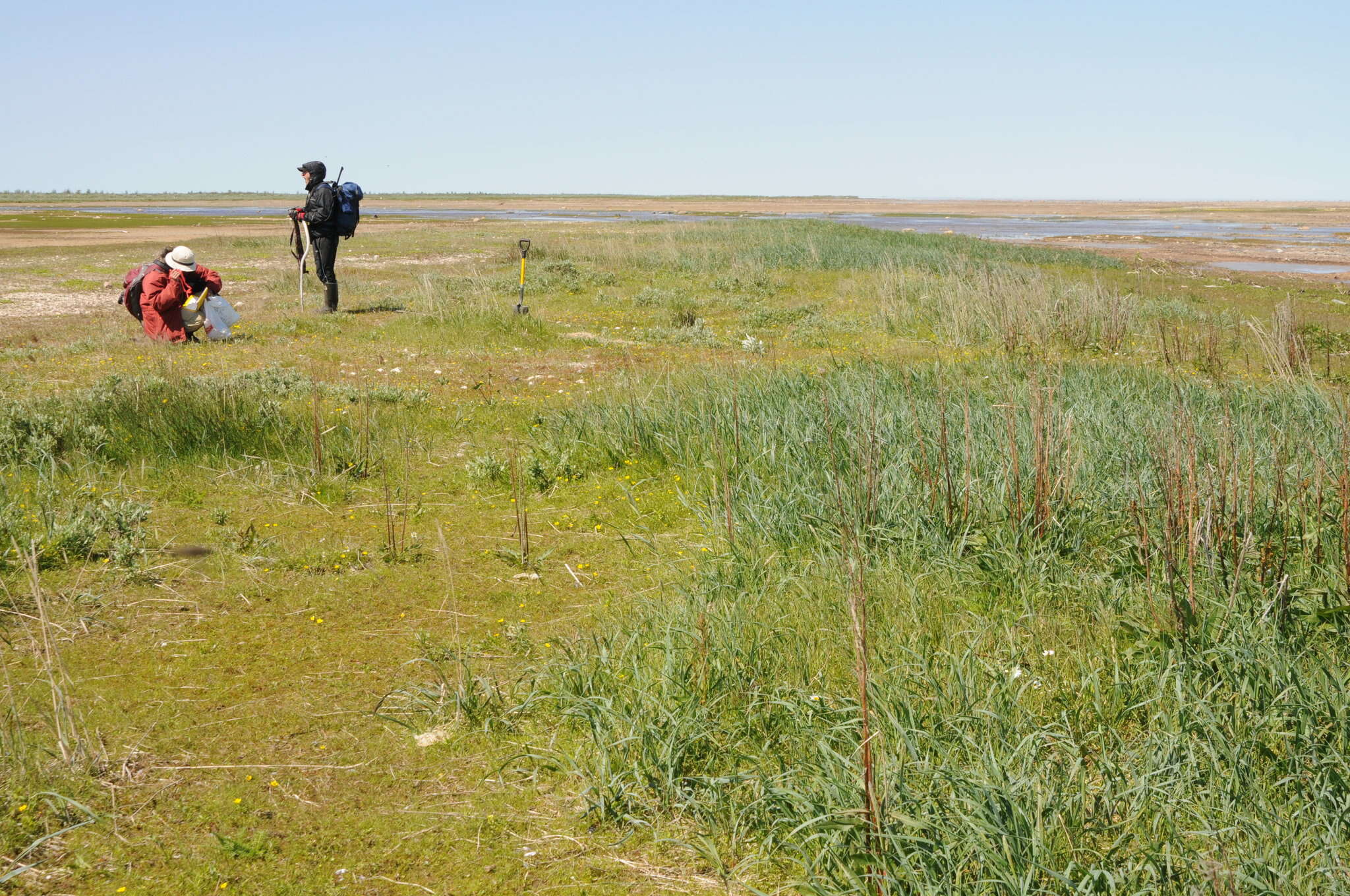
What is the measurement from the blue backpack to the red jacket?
7.61 feet

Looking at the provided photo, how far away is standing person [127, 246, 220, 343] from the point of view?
39.7 feet

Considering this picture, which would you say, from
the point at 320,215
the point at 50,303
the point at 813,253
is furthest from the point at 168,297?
the point at 813,253

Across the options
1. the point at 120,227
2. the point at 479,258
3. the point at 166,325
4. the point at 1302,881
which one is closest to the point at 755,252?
the point at 479,258

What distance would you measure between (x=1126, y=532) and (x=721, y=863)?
3.06m

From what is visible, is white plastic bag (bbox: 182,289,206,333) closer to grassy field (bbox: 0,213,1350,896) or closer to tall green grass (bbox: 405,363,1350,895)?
grassy field (bbox: 0,213,1350,896)

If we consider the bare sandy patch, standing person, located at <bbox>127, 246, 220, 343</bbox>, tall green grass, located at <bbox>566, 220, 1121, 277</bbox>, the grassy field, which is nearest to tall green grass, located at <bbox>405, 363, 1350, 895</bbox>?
the grassy field

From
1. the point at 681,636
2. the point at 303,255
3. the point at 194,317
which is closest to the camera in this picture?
the point at 681,636

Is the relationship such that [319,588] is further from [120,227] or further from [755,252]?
[120,227]

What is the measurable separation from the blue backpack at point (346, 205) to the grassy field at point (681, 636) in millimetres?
5409

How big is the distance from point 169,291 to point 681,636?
10.3m

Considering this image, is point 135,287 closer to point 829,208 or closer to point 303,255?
point 303,255

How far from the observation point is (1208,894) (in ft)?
8.46

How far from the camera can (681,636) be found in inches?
172

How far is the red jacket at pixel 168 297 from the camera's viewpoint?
12.1 metres
